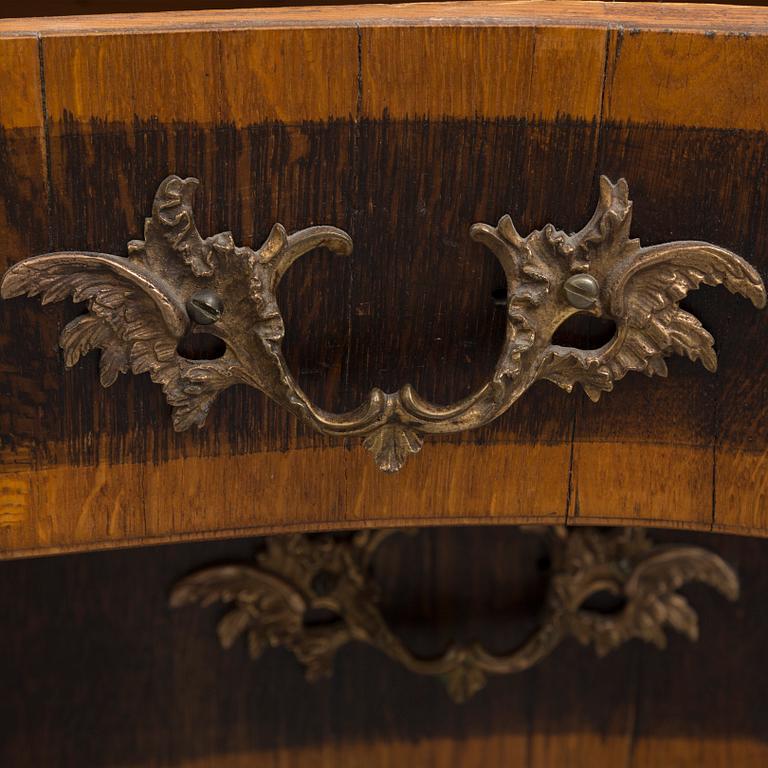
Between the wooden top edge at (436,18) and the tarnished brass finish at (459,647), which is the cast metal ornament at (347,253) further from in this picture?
the tarnished brass finish at (459,647)

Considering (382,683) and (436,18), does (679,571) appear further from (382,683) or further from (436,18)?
(436,18)

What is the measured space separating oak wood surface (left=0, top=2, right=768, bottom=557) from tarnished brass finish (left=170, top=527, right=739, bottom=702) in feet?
0.49

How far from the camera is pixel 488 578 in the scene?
708mm

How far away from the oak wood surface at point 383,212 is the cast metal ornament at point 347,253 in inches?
0.4

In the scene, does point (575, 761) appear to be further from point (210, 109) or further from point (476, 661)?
point (210, 109)

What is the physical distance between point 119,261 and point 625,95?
0.63 feet

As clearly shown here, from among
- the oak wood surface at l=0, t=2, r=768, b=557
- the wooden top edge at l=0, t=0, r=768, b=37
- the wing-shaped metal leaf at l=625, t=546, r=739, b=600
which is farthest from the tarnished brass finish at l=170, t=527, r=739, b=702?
the wooden top edge at l=0, t=0, r=768, b=37

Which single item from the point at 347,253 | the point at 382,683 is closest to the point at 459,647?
the point at 382,683

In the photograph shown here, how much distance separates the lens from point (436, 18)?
45 cm

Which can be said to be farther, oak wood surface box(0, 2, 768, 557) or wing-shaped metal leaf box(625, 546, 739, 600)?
wing-shaped metal leaf box(625, 546, 739, 600)

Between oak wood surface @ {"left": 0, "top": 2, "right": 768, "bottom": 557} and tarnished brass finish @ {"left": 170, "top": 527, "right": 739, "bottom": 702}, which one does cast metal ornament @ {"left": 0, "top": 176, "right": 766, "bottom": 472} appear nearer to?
oak wood surface @ {"left": 0, "top": 2, "right": 768, "bottom": 557}

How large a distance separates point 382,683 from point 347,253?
334 mm

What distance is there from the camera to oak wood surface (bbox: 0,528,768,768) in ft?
2.18

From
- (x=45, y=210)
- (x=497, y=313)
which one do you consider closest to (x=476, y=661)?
(x=497, y=313)
